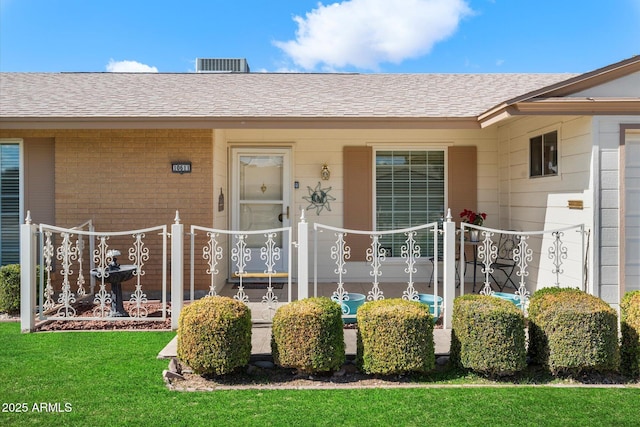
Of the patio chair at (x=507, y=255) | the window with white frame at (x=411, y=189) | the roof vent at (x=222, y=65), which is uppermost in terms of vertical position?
the roof vent at (x=222, y=65)

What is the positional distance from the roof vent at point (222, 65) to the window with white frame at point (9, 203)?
4.77 metres

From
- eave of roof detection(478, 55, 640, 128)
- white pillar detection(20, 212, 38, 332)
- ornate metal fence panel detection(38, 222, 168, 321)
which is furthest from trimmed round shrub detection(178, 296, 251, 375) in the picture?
eave of roof detection(478, 55, 640, 128)

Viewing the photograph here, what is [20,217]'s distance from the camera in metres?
8.29

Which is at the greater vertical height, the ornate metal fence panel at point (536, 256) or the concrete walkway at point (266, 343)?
the ornate metal fence panel at point (536, 256)

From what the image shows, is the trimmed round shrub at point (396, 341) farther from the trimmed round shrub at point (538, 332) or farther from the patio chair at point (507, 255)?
the patio chair at point (507, 255)

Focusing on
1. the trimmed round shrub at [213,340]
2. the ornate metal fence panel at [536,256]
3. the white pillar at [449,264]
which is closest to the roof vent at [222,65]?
the ornate metal fence panel at [536,256]

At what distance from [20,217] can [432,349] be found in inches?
278

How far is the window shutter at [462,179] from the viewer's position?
9.08m

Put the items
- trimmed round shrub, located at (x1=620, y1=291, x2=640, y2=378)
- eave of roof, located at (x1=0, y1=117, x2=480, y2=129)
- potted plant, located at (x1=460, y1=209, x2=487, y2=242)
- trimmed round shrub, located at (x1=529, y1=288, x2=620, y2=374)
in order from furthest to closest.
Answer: potted plant, located at (x1=460, y1=209, x2=487, y2=242)
eave of roof, located at (x1=0, y1=117, x2=480, y2=129)
trimmed round shrub, located at (x1=620, y1=291, x2=640, y2=378)
trimmed round shrub, located at (x1=529, y1=288, x2=620, y2=374)

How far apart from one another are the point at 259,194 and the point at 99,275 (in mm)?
3576

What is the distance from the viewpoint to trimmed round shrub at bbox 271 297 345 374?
4508 mm

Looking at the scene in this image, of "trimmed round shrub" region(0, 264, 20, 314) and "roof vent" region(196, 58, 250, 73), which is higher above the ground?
"roof vent" region(196, 58, 250, 73)

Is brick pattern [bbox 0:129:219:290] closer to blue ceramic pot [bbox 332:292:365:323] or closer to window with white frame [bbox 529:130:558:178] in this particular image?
blue ceramic pot [bbox 332:292:365:323]

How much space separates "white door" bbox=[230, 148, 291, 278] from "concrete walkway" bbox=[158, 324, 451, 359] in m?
3.45
